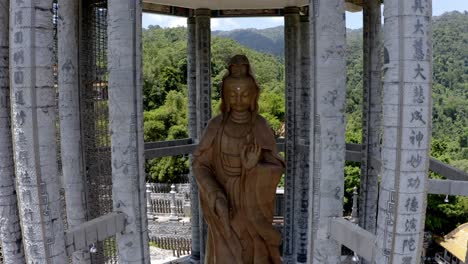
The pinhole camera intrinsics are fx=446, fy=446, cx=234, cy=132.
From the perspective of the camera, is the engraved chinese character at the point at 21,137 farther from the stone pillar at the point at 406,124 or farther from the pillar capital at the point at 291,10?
the pillar capital at the point at 291,10

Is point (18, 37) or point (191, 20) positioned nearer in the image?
point (18, 37)

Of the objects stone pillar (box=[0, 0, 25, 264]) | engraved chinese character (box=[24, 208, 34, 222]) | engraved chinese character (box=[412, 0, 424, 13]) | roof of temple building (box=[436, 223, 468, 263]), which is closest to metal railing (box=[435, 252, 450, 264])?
roof of temple building (box=[436, 223, 468, 263])

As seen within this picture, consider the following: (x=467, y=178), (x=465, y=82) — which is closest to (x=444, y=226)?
(x=467, y=178)

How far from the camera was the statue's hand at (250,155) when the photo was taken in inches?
320

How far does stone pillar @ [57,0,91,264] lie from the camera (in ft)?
33.3

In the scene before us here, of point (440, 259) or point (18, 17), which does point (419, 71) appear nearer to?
point (18, 17)

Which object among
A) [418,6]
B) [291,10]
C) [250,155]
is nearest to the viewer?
[418,6]

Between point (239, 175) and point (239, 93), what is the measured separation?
1558 mm

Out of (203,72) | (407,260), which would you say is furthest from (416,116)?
(203,72)

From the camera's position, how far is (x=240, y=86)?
837cm

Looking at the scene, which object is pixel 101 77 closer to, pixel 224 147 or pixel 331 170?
pixel 224 147

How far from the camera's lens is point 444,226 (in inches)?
842

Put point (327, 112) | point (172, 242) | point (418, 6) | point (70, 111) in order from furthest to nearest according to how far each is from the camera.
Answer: point (172, 242) < point (70, 111) < point (327, 112) < point (418, 6)

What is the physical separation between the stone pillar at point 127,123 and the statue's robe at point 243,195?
4.08 feet
